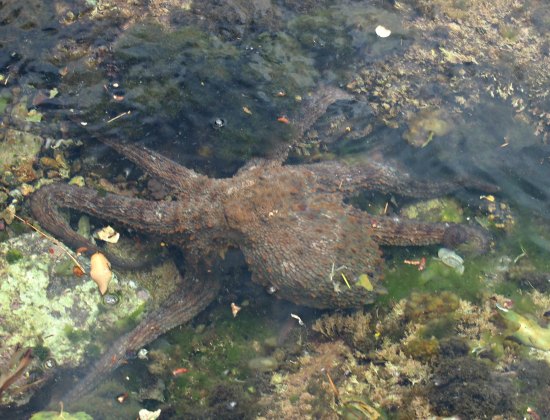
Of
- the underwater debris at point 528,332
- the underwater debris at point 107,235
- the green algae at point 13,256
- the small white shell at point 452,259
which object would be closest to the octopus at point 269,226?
the small white shell at point 452,259

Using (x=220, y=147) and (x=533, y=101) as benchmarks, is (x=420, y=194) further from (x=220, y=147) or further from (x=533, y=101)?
(x=220, y=147)

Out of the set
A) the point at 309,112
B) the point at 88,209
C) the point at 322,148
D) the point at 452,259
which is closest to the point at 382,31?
the point at 309,112

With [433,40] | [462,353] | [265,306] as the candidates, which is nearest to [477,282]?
[462,353]

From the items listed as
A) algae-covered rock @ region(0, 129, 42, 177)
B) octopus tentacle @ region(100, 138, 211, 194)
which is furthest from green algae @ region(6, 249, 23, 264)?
octopus tentacle @ region(100, 138, 211, 194)

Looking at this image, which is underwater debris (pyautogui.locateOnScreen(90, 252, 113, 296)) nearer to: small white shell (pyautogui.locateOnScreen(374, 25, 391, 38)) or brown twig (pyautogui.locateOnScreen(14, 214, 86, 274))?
brown twig (pyautogui.locateOnScreen(14, 214, 86, 274))

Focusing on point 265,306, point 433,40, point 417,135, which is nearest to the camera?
point 265,306

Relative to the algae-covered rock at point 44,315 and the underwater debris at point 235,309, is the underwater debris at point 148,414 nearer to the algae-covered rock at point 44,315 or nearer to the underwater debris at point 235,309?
the algae-covered rock at point 44,315
